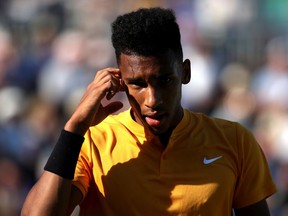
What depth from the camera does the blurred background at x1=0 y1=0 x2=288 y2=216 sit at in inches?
344

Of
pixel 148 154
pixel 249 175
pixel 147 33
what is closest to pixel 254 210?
pixel 249 175

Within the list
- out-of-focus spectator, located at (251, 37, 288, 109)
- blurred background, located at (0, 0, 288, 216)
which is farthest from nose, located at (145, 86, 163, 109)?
out-of-focus spectator, located at (251, 37, 288, 109)

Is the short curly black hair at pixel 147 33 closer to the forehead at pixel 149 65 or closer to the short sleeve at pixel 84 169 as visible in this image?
the forehead at pixel 149 65

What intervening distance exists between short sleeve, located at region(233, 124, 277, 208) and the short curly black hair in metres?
0.48

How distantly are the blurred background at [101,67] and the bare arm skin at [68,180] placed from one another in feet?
16.9

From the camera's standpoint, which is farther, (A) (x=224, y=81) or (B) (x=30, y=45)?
(B) (x=30, y=45)

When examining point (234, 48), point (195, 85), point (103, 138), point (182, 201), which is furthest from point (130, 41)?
point (234, 48)

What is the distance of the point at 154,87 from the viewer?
3229 mm

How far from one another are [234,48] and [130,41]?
676cm

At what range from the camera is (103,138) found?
3.43 metres

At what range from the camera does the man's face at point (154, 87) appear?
3.23 m

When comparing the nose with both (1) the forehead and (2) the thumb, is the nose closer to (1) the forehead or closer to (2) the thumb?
(1) the forehead

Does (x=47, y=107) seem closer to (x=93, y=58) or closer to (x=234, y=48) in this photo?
(x=93, y=58)

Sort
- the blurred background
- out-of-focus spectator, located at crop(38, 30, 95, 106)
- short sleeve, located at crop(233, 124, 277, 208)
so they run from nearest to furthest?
short sleeve, located at crop(233, 124, 277, 208), the blurred background, out-of-focus spectator, located at crop(38, 30, 95, 106)
